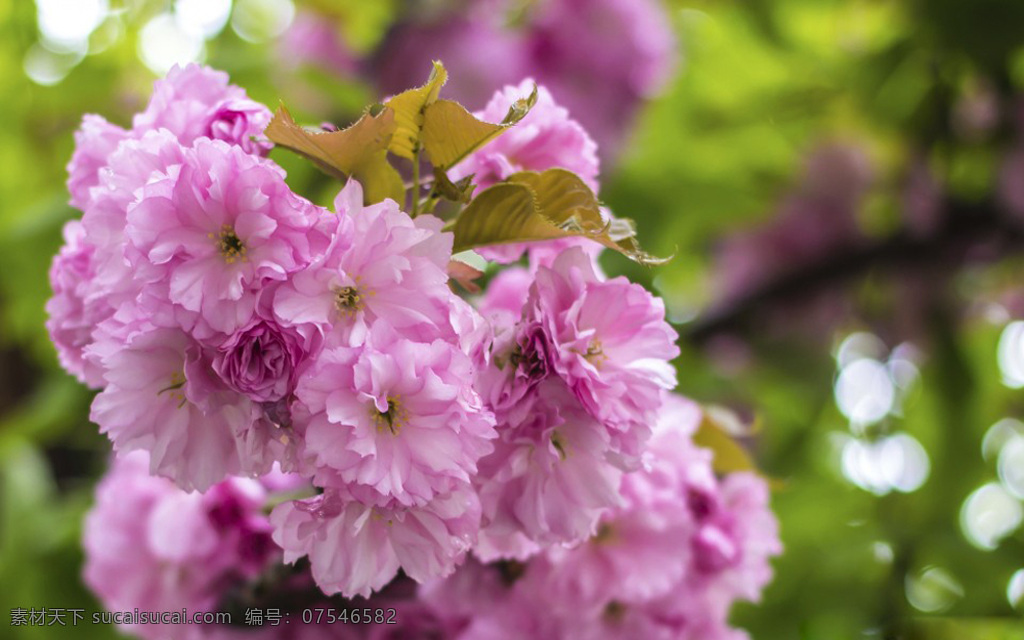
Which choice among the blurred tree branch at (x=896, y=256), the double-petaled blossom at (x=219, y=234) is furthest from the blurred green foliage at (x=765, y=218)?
the double-petaled blossom at (x=219, y=234)

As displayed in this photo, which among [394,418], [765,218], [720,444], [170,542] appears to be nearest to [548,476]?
[394,418]

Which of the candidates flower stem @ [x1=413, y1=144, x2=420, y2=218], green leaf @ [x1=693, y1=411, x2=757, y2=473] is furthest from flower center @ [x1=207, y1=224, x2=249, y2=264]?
green leaf @ [x1=693, y1=411, x2=757, y2=473]

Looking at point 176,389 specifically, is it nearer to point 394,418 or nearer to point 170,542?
point 394,418

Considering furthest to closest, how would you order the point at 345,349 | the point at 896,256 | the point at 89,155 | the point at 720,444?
the point at 896,256 → the point at 720,444 → the point at 89,155 → the point at 345,349

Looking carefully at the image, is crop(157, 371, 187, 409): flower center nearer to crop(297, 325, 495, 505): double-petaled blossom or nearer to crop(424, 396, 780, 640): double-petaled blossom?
crop(297, 325, 495, 505): double-petaled blossom

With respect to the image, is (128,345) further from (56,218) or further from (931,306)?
(931,306)

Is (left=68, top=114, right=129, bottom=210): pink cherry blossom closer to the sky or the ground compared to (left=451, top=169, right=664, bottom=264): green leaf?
closer to the ground

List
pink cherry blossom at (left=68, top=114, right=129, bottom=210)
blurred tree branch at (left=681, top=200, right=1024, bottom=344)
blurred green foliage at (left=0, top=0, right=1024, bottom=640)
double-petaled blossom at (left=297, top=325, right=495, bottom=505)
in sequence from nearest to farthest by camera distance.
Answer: double-petaled blossom at (left=297, top=325, right=495, bottom=505)
pink cherry blossom at (left=68, top=114, right=129, bottom=210)
blurred green foliage at (left=0, top=0, right=1024, bottom=640)
blurred tree branch at (left=681, top=200, right=1024, bottom=344)

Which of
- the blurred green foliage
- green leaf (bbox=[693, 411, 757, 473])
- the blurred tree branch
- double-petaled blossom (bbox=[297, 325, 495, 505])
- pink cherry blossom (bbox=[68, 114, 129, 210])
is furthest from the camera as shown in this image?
the blurred tree branch
